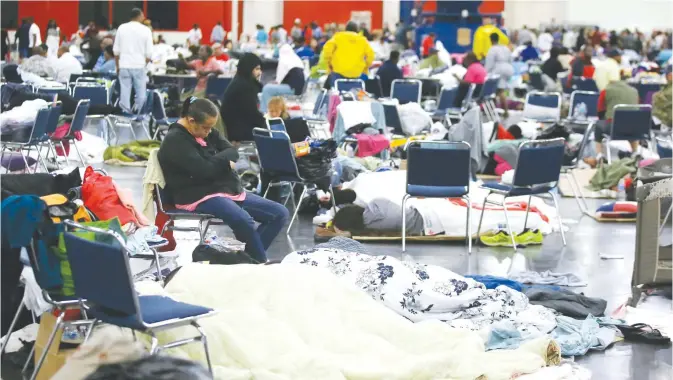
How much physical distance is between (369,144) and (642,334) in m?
5.51

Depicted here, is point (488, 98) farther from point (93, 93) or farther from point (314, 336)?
point (314, 336)

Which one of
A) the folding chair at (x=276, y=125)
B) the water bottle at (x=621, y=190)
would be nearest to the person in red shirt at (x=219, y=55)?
the water bottle at (x=621, y=190)

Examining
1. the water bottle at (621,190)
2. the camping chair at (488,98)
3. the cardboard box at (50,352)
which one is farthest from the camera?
the camping chair at (488,98)

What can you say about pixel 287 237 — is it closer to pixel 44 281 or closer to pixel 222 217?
pixel 222 217

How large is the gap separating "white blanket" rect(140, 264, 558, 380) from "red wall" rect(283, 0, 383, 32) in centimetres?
2919

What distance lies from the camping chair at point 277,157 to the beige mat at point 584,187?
305 cm

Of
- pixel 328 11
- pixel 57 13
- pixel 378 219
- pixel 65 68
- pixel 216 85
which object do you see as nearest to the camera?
pixel 378 219

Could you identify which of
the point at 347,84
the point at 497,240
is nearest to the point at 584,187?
the point at 497,240

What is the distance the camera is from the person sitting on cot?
854 centimetres

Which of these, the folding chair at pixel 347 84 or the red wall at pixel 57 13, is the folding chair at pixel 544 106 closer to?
the folding chair at pixel 347 84

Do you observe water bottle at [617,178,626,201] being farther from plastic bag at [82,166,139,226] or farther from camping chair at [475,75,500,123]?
plastic bag at [82,166,139,226]

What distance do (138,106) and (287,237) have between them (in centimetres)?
583

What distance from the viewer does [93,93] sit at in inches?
520

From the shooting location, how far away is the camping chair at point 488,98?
1636 centimetres
